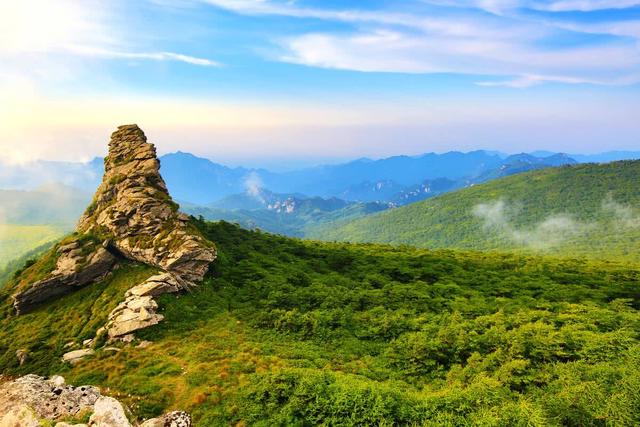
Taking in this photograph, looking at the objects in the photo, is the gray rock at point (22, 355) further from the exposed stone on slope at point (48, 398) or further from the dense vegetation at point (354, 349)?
the exposed stone on slope at point (48, 398)

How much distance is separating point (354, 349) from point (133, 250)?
40.1 metres

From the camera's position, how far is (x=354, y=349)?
4888cm

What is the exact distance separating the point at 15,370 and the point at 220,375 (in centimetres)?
2831

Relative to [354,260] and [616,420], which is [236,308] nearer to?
[354,260]

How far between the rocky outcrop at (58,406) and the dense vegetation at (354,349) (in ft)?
7.98

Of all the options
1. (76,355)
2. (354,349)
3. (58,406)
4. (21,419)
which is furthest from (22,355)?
(354,349)

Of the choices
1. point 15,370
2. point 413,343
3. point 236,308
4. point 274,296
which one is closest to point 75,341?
point 15,370

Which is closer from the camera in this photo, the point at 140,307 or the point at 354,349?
the point at 354,349

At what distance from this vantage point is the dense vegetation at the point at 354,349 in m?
30.0

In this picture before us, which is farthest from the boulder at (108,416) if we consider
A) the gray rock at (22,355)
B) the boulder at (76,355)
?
the gray rock at (22,355)

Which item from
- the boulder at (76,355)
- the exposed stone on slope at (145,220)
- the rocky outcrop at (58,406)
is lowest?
the boulder at (76,355)

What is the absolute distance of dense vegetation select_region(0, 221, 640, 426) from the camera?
98.4 ft

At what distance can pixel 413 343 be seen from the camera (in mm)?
46875

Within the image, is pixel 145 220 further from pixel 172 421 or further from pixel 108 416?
pixel 108 416
